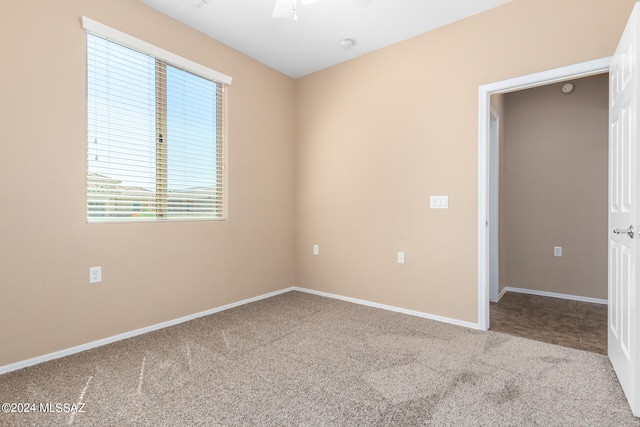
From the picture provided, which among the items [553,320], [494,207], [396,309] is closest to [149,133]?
[396,309]

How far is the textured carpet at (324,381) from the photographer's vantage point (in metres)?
1.56

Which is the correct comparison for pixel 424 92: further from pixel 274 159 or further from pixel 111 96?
pixel 111 96

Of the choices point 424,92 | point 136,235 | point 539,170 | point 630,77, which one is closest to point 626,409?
point 630,77

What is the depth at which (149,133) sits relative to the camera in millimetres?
2740

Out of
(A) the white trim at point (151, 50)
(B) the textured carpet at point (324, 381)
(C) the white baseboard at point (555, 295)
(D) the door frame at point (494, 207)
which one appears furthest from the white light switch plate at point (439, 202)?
(A) the white trim at point (151, 50)

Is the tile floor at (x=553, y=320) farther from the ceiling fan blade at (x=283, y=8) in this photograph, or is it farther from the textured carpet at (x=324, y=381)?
the ceiling fan blade at (x=283, y=8)

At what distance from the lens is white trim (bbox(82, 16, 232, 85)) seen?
2.34 metres

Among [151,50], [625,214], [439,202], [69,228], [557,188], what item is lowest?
[69,228]

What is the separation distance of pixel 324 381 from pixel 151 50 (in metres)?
2.83

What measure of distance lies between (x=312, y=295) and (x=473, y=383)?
7.34 ft

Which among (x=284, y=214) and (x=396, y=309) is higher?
(x=284, y=214)

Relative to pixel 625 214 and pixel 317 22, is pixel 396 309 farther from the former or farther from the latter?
pixel 317 22

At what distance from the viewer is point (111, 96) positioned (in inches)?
97.9

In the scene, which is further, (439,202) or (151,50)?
(439,202)
